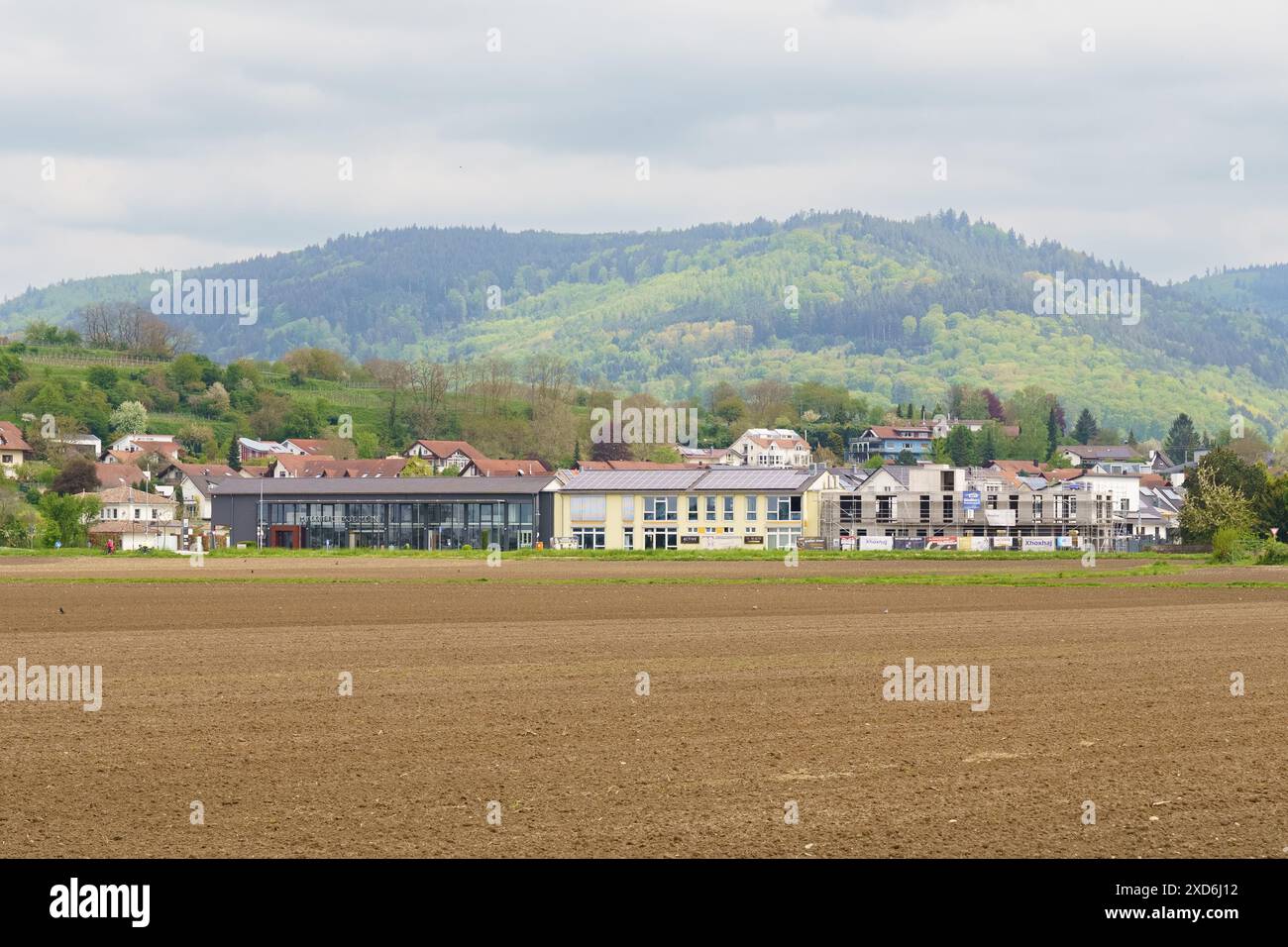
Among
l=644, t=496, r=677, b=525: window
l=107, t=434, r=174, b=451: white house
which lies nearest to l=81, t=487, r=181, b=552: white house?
l=107, t=434, r=174, b=451: white house

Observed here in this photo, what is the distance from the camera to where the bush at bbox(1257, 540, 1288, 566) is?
3413 inches

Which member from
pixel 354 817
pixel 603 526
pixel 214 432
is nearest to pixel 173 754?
pixel 354 817

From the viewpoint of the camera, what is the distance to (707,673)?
97.2 ft

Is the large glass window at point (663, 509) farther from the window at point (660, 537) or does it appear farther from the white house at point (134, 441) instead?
the white house at point (134, 441)

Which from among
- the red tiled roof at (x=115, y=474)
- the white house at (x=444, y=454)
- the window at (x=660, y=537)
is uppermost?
the white house at (x=444, y=454)

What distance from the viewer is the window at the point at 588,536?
119 metres

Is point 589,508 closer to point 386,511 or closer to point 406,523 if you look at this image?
point 406,523

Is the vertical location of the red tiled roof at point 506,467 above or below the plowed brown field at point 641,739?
above

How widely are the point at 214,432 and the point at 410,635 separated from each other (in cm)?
16704

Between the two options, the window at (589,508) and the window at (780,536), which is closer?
the window at (780,536)

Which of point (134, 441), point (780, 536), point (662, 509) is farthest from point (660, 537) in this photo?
point (134, 441)

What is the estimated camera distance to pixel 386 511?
124250 mm

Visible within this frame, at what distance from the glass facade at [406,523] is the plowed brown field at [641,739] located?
256ft

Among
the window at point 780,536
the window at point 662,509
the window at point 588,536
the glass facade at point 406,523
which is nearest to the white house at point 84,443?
the glass facade at point 406,523
